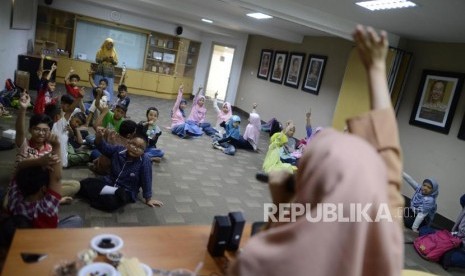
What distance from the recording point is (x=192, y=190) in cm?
402

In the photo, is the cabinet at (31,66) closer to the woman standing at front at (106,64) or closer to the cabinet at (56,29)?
the cabinet at (56,29)

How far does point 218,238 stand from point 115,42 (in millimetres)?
9865

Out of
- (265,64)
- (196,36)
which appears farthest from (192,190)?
(196,36)

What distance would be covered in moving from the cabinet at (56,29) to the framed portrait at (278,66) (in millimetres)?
5931

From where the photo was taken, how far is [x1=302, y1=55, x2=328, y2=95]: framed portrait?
7.32 meters

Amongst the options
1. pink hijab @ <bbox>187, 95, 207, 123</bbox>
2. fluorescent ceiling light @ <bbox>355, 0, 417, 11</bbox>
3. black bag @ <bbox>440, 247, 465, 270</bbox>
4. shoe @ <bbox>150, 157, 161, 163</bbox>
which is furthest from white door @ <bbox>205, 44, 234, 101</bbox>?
black bag @ <bbox>440, 247, 465, 270</bbox>

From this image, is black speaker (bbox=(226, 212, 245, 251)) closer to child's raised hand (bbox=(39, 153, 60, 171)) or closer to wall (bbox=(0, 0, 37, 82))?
child's raised hand (bbox=(39, 153, 60, 171))

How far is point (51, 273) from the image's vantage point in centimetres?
136

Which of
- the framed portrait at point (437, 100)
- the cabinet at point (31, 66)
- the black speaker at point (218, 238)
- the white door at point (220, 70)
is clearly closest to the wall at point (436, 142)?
the framed portrait at point (437, 100)

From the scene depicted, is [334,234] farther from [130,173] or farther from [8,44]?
[8,44]

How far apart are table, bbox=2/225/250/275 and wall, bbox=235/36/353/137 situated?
5.70m

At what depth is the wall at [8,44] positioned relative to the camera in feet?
19.9

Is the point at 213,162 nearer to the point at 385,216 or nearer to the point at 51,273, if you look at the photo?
the point at 51,273

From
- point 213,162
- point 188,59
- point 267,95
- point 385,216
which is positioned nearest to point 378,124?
point 385,216
